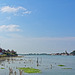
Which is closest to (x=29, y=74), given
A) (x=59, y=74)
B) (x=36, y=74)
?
(x=36, y=74)

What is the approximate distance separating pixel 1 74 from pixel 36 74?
9909 mm

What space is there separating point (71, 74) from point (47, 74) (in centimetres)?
777

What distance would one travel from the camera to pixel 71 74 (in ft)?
141

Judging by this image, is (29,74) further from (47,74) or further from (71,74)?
Answer: (71,74)

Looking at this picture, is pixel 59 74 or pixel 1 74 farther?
pixel 59 74

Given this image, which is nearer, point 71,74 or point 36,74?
point 36,74

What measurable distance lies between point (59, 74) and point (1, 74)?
1723cm

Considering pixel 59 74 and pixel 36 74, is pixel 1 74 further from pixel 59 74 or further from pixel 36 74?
pixel 59 74

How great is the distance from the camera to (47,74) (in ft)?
136

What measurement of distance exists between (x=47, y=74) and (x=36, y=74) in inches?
143

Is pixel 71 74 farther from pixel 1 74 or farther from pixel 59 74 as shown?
pixel 1 74

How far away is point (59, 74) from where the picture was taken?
42375mm

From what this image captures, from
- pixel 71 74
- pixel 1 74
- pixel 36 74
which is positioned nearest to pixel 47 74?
pixel 36 74

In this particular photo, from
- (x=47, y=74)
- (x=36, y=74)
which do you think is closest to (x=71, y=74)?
(x=47, y=74)
